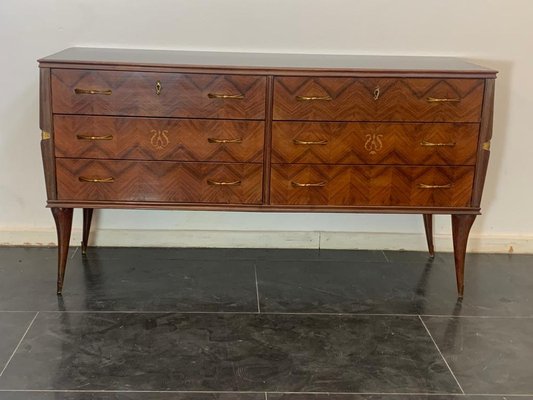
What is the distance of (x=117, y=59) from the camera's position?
247 centimetres

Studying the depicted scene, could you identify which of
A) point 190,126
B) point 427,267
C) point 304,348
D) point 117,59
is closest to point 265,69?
point 190,126

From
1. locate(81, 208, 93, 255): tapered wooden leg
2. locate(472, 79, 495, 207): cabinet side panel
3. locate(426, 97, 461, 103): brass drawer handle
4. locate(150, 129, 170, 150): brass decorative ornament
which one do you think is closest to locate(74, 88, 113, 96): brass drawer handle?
locate(150, 129, 170, 150): brass decorative ornament

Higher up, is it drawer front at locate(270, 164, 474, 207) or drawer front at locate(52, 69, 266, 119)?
drawer front at locate(52, 69, 266, 119)

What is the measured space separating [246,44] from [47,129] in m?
0.94

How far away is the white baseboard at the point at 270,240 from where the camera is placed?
307 cm

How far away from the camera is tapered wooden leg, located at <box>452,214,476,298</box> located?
2.64m

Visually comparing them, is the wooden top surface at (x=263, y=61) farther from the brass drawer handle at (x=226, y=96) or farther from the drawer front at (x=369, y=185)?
the drawer front at (x=369, y=185)

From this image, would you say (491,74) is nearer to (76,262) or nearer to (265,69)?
(265,69)

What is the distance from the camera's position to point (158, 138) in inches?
97.0

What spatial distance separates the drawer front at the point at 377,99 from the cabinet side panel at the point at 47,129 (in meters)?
0.81

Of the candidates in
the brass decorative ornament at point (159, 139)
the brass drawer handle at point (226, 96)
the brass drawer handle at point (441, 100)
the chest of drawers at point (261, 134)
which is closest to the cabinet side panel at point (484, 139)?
the chest of drawers at point (261, 134)

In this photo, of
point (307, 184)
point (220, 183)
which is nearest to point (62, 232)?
point (220, 183)

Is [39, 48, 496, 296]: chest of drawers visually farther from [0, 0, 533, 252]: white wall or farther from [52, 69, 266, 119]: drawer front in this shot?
[0, 0, 533, 252]: white wall

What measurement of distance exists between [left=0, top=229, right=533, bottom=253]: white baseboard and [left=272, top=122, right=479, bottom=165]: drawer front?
2.28ft
